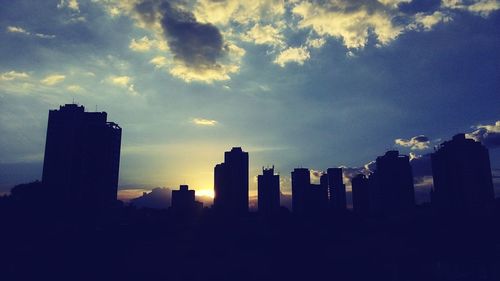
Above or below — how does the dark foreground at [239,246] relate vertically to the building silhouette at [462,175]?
below

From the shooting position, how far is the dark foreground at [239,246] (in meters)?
107

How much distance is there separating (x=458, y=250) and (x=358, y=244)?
3701cm

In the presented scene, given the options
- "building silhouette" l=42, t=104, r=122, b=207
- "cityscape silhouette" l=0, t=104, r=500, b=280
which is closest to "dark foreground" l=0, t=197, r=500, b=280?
"cityscape silhouette" l=0, t=104, r=500, b=280

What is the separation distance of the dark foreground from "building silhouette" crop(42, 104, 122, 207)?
8.83 meters

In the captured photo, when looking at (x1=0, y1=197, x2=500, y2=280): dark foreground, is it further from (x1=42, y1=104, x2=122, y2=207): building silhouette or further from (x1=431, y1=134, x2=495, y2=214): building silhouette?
(x1=431, y1=134, x2=495, y2=214): building silhouette

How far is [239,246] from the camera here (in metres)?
130

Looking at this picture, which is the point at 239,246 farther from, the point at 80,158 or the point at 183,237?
the point at 80,158

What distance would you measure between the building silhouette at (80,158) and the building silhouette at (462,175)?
14740cm

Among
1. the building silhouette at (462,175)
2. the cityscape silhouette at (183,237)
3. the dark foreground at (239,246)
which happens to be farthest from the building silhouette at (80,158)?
the building silhouette at (462,175)

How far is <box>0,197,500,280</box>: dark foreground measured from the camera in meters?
107

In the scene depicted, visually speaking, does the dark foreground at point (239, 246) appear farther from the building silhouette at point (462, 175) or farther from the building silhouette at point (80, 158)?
the building silhouette at point (462, 175)

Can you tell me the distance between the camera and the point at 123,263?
112 meters

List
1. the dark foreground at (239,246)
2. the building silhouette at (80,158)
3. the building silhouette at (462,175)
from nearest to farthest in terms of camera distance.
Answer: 1. the dark foreground at (239,246)
2. the building silhouette at (80,158)
3. the building silhouette at (462,175)

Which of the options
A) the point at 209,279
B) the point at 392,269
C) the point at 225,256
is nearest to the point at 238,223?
the point at 225,256
